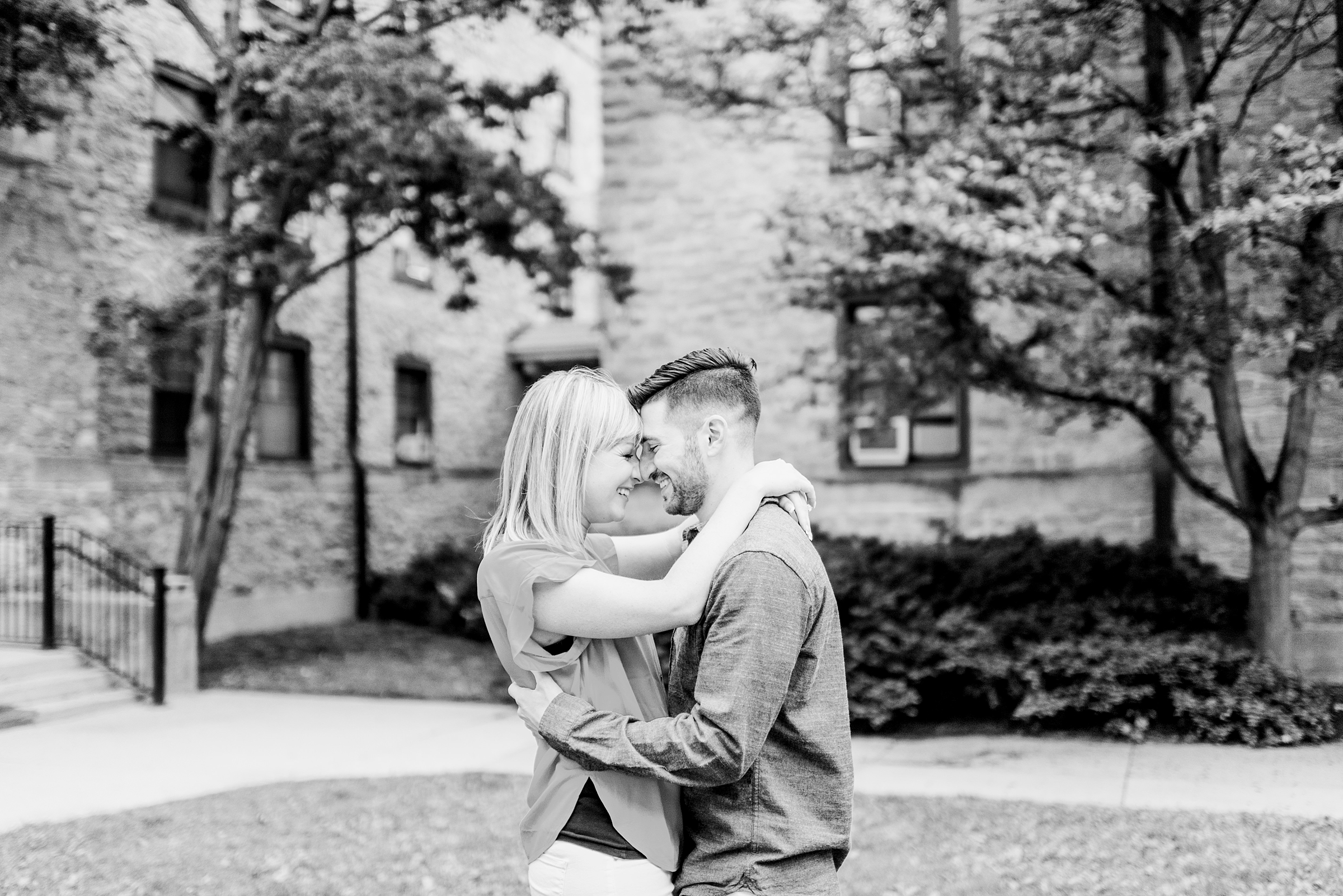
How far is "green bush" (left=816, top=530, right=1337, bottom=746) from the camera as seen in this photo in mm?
8125

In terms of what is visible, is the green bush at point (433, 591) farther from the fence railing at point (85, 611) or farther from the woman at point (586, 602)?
the woman at point (586, 602)

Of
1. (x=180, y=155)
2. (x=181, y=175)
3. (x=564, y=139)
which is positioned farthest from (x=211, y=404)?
(x=564, y=139)

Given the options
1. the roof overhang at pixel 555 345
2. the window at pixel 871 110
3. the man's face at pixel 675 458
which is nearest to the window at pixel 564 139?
the roof overhang at pixel 555 345

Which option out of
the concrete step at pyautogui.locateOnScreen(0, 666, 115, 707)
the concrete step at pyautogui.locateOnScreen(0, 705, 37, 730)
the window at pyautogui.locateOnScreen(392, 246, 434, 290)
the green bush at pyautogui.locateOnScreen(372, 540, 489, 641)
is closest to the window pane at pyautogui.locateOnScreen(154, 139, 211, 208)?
the window at pyautogui.locateOnScreen(392, 246, 434, 290)

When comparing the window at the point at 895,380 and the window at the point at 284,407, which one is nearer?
the window at the point at 895,380

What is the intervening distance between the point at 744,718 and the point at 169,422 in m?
14.1

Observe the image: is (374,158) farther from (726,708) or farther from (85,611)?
(726,708)

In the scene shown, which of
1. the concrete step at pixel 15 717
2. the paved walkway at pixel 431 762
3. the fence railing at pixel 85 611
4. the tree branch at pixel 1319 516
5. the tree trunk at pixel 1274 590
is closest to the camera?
the paved walkway at pixel 431 762

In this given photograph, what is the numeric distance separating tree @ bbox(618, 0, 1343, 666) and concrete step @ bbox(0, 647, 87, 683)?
776 cm

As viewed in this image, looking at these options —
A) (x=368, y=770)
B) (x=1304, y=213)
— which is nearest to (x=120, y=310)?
(x=368, y=770)

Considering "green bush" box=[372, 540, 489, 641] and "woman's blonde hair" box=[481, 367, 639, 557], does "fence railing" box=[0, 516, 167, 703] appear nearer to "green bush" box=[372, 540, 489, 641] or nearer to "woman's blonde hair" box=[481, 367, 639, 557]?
"green bush" box=[372, 540, 489, 641]

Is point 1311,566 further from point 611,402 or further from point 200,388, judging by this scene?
point 200,388

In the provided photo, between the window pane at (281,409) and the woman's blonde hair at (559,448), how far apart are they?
574 inches

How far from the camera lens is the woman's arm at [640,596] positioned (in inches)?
86.4
